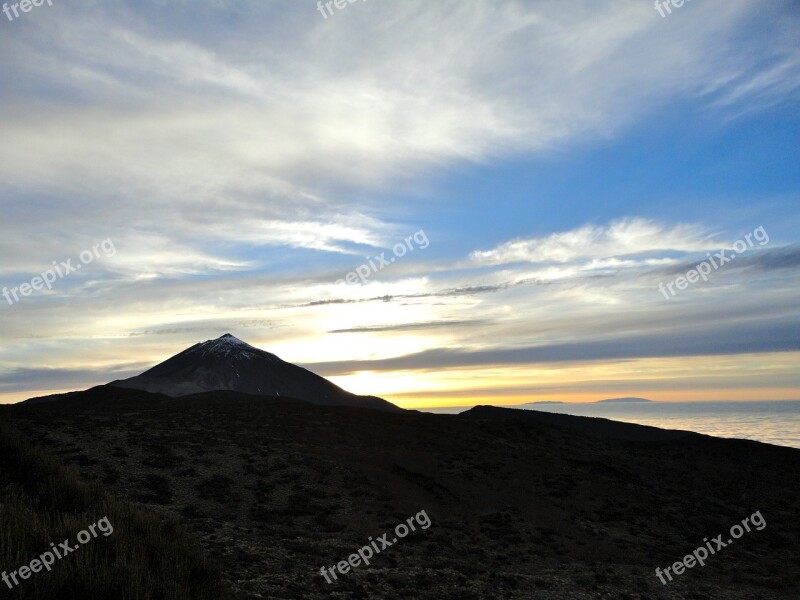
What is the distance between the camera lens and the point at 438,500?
31.0 m

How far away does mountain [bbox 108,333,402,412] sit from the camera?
4749 inches

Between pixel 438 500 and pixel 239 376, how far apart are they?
10480 cm

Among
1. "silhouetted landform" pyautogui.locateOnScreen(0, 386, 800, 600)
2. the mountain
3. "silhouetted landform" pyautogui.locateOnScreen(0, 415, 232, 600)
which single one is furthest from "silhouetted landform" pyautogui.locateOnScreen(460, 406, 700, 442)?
"silhouetted landform" pyautogui.locateOnScreen(0, 415, 232, 600)

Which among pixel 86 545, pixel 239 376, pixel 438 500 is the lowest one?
pixel 438 500

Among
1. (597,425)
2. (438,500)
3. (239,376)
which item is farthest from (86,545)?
(239,376)

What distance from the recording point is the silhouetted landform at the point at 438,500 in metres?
19.3

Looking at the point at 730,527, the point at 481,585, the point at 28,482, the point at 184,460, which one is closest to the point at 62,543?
the point at 28,482

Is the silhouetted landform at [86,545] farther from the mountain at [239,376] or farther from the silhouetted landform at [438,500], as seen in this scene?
the mountain at [239,376]

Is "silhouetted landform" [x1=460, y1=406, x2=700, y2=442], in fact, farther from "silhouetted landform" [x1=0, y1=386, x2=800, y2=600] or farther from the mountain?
the mountain

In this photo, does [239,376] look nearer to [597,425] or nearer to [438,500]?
[597,425]

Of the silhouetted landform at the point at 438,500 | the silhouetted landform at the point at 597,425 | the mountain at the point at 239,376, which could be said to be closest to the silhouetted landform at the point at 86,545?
the silhouetted landform at the point at 438,500

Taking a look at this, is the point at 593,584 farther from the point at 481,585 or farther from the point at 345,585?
the point at 345,585

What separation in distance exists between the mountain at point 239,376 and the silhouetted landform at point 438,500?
73.3m

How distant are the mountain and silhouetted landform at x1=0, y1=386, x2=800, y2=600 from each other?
7332 centimetres
